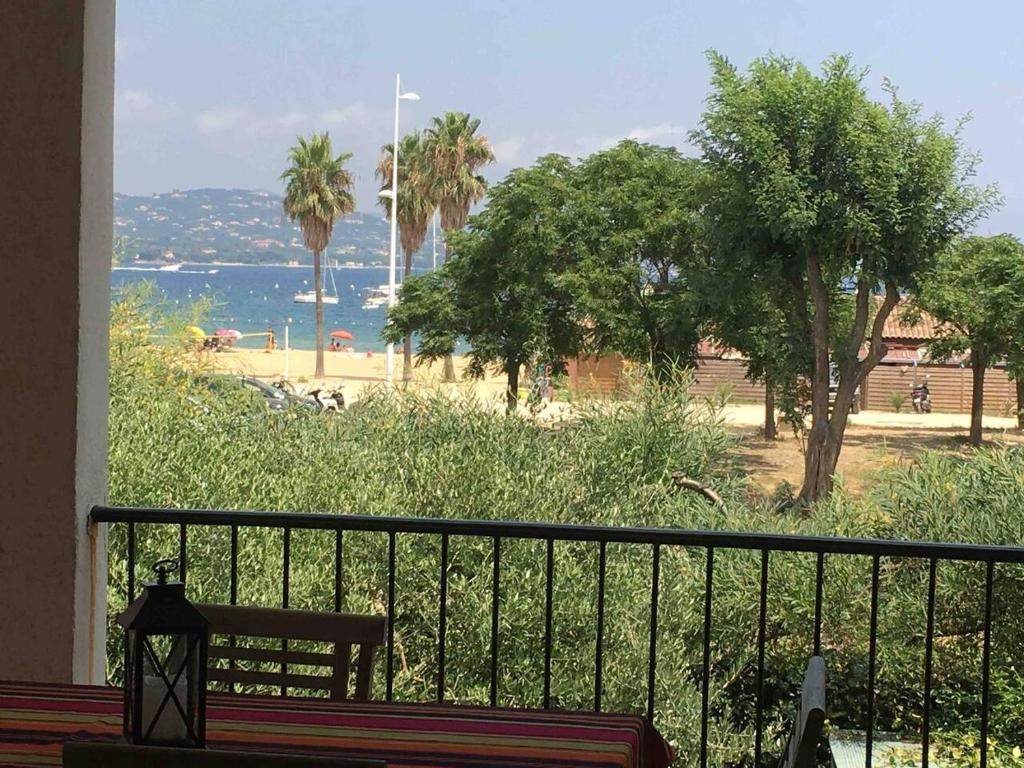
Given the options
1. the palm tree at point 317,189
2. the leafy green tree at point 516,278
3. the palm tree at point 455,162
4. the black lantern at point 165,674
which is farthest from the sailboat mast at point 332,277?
the black lantern at point 165,674

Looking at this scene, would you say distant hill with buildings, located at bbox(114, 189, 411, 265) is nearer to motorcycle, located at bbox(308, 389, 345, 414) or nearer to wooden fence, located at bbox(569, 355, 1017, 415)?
motorcycle, located at bbox(308, 389, 345, 414)

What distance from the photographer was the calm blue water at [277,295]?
55309mm

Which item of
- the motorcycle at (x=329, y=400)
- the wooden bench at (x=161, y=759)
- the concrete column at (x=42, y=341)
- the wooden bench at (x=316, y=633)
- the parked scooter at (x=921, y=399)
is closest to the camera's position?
the wooden bench at (x=161, y=759)

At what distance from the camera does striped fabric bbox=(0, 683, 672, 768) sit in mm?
1346

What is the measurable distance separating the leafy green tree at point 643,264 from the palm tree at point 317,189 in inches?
537

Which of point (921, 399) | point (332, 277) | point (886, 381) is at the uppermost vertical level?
point (332, 277)

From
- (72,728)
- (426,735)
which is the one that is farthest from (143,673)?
(426,735)

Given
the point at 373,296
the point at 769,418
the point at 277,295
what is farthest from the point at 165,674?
the point at 277,295

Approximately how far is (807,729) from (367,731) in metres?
0.52

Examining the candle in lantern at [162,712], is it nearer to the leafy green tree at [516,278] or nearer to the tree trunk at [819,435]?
the tree trunk at [819,435]

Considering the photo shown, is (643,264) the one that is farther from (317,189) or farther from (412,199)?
(317,189)

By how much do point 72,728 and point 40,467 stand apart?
121cm

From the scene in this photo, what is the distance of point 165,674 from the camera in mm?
1204

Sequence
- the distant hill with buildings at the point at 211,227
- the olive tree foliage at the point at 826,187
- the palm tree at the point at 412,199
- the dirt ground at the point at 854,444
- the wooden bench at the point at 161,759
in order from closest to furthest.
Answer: the wooden bench at the point at 161,759, the olive tree foliage at the point at 826,187, the dirt ground at the point at 854,444, the palm tree at the point at 412,199, the distant hill with buildings at the point at 211,227
